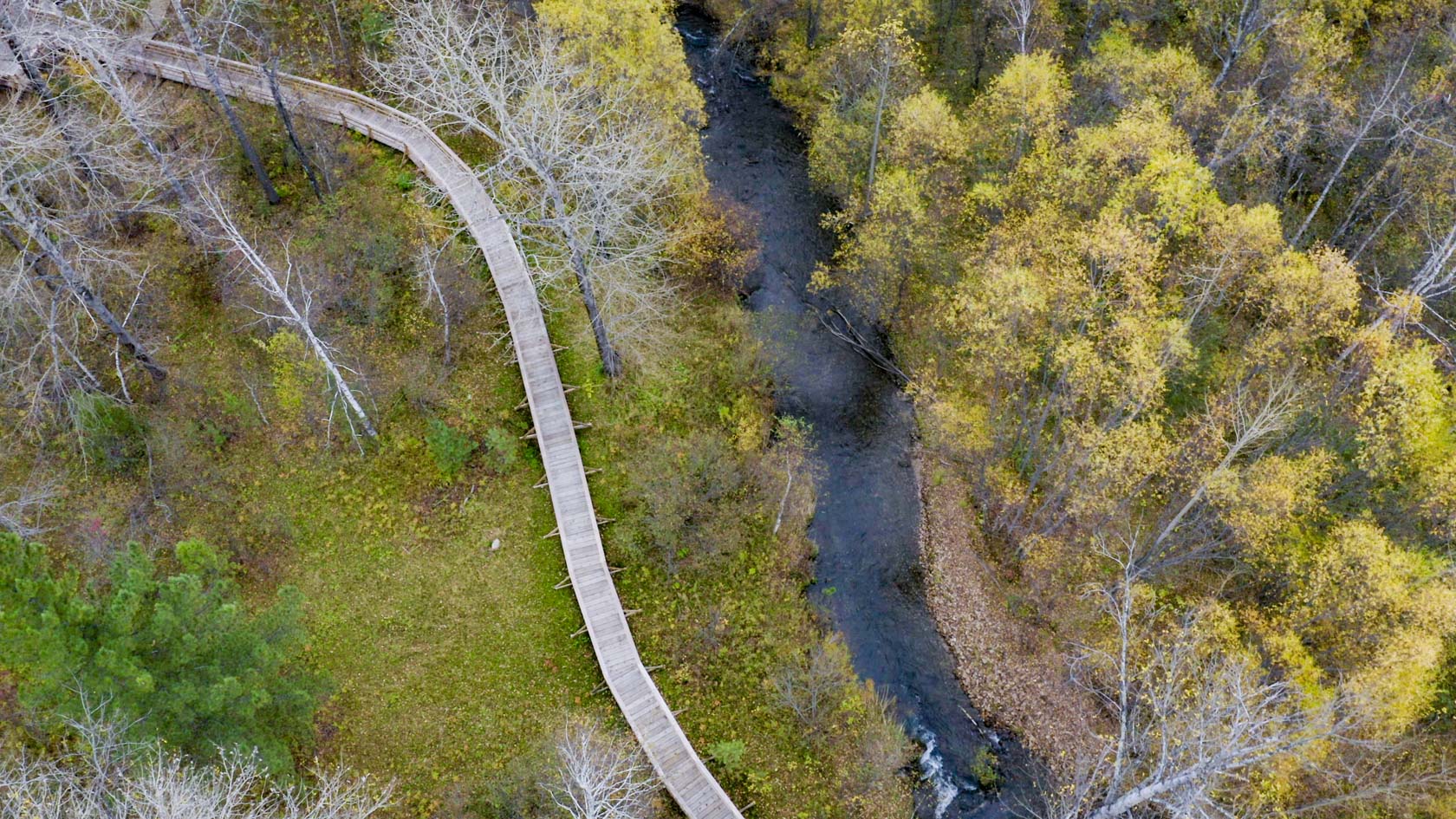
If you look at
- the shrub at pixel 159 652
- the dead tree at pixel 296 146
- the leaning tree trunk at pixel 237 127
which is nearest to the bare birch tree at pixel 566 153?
the dead tree at pixel 296 146

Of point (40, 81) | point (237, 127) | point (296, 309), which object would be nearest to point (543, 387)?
point (296, 309)

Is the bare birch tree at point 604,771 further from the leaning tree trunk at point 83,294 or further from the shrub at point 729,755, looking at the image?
the leaning tree trunk at point 83,294

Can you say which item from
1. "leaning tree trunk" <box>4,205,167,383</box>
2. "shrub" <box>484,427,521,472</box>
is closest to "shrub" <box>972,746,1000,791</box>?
"shrub" <box>484,427,521,472</box>

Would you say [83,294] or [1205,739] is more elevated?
[1205,739]

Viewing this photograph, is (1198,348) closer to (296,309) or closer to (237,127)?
(296,309)

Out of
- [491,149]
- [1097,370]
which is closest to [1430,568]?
[1097,370]

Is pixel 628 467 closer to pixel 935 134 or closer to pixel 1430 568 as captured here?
pixel 935 134

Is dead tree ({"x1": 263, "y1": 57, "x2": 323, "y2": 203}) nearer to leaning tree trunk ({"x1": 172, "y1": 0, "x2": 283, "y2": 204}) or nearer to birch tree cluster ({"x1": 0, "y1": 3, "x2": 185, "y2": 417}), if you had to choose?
leaning tree trunk ({"x1": 172, "y1": 0, "x2": 283, "y2": 204})
